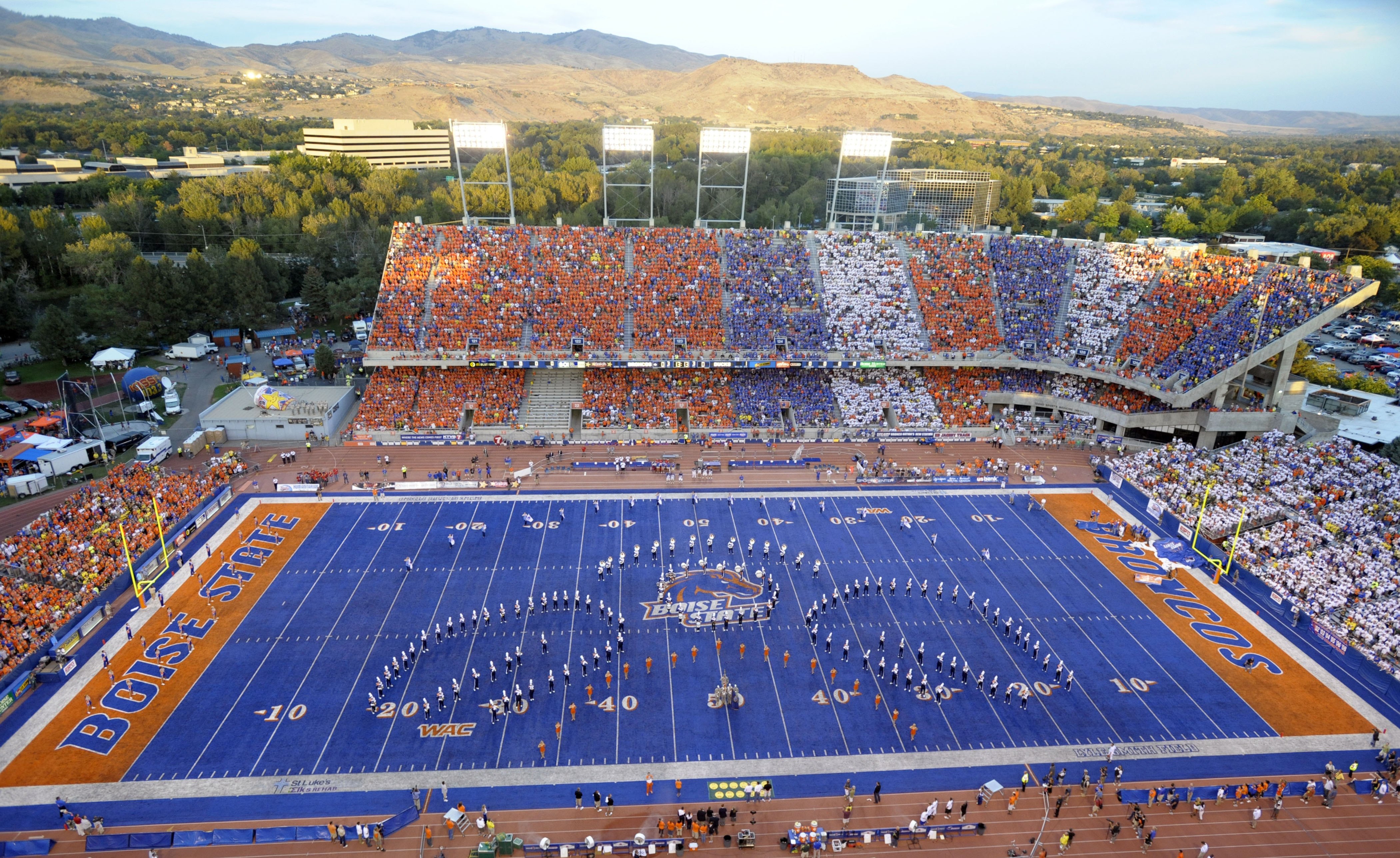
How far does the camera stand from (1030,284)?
4931 cm

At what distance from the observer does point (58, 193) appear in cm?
7881

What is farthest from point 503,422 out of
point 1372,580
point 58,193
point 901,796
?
point 58,193

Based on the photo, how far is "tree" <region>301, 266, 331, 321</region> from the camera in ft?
187

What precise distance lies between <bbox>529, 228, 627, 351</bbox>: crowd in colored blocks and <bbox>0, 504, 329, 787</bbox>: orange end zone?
18.2 m

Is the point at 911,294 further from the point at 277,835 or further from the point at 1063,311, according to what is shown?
the point at 277,835

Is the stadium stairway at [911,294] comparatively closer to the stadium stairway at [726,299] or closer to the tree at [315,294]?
the stadium stairway at [726,299]

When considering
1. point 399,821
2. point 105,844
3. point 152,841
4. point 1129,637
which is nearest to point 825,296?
point 1129,637

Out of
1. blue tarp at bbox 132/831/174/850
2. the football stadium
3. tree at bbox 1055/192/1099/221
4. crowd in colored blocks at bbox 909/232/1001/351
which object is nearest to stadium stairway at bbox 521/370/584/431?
the football stadium

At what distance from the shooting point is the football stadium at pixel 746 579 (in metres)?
19.0

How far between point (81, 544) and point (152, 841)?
1587 centimetres

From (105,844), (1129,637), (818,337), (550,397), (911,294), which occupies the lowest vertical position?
(105,844)

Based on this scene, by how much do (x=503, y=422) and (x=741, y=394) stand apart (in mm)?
13957

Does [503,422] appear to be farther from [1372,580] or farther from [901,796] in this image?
[1372,580]

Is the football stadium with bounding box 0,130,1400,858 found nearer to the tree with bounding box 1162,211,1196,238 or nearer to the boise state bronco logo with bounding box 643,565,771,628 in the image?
the boise state bronco logo with bounding box 643,565,771,628
